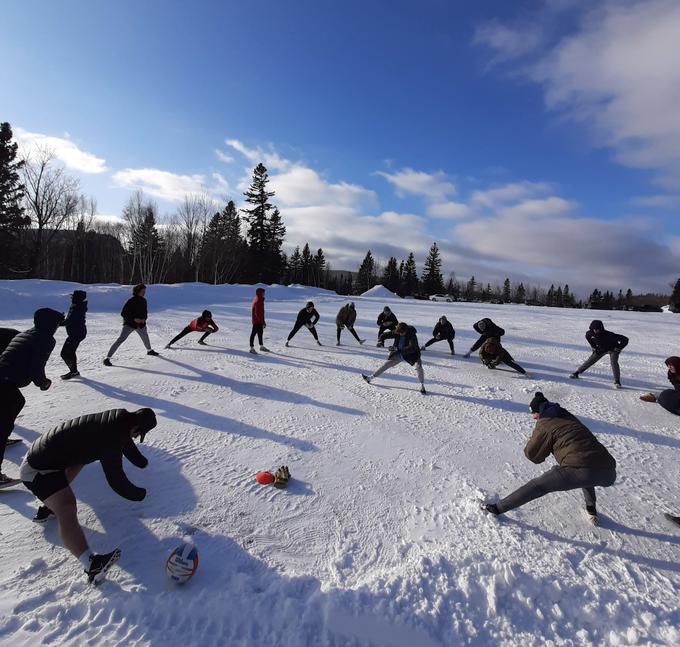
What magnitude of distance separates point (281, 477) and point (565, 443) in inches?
120

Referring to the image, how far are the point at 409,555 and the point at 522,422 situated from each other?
12.8 ft

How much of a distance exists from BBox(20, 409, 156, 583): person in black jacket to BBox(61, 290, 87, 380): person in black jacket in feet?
15.1

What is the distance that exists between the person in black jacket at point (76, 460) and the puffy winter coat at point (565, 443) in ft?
12.5

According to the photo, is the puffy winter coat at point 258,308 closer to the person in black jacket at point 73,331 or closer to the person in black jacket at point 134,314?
the person in black jacket at point 134,314

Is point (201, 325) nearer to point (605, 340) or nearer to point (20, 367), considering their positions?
point (20, 367)

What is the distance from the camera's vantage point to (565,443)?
11.8 ft

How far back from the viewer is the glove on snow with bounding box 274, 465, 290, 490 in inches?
164

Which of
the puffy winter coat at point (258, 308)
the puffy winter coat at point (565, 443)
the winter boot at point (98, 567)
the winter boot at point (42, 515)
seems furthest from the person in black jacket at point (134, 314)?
the puffy winter coat at point (565, 443)

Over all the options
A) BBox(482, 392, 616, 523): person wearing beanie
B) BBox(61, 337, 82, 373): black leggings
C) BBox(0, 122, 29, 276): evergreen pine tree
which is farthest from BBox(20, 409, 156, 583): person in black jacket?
BBox(0, 122, 29, 276): evergreen pine tree

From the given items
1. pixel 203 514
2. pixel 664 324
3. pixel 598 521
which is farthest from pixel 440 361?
pixel 664 324

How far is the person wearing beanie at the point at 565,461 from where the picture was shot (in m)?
3.46

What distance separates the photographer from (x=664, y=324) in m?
19.1

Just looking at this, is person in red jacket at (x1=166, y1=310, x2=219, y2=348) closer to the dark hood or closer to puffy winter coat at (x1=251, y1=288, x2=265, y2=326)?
puffy winter coat at (x1=251, y1=288, x2=265, y2=326)

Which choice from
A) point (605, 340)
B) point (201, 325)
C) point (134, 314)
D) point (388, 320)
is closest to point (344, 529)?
point (134, 314)
